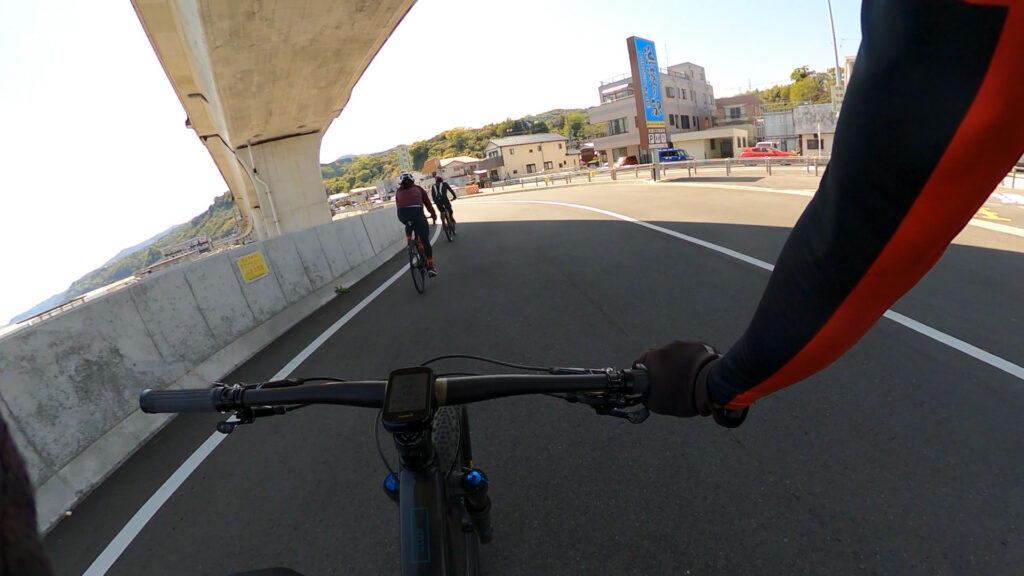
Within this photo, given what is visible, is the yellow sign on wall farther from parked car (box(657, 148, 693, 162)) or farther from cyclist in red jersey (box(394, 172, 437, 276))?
parked car (box(657, 148, 693, 162))

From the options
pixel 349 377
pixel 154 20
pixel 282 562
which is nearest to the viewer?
pixel 282 562

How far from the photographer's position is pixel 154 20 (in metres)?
13.3

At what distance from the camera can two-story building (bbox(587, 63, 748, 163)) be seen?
64438mm

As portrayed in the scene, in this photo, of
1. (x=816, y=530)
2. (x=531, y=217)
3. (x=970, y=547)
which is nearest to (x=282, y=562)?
(x=816, y=530)

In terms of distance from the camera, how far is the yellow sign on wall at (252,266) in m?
7.53

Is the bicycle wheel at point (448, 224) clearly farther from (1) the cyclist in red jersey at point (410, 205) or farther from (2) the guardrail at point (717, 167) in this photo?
(2) the guardrail at point (717, 167)

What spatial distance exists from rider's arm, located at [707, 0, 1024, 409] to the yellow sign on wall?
313 inches

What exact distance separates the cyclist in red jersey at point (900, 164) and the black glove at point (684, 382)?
39 cm

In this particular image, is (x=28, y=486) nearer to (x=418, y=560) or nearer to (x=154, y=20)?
(x=418, y=560)

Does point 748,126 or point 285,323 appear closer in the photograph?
point 285,323

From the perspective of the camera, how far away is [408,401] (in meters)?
1.46

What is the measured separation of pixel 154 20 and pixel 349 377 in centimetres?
1355

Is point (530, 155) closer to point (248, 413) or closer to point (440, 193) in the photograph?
point (440, 193)

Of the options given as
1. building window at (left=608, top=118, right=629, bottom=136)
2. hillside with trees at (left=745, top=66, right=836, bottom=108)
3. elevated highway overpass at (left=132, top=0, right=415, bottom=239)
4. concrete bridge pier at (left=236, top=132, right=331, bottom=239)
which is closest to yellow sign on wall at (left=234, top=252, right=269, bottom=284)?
elevated highway overpass at (left=132, top=0, right=415, bottom=239)
